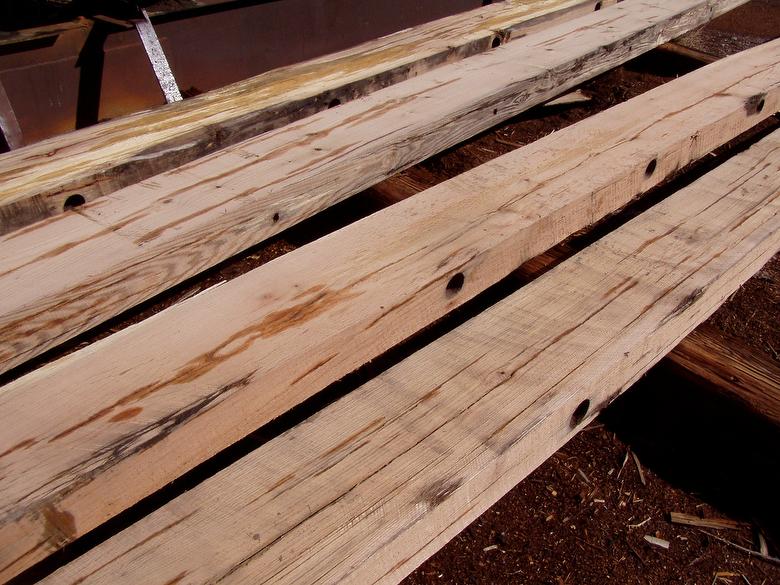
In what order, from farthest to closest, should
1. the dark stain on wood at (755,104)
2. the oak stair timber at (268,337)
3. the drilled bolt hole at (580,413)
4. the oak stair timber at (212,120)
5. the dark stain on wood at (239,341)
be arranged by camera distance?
the dark stain on wood at (755,104) < the oak stair timber at (212,120) < the drilled bolt hole at (580,413) < the dark stain on wood at (239,341) < the oak stair timber at (268,337)

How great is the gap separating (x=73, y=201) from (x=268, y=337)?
110 centimetres

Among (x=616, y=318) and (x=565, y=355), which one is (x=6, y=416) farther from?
(x=616, y=318)

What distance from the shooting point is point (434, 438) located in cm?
149

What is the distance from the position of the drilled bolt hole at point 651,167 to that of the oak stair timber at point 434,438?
39cm

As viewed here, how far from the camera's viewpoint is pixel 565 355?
1.73 metres

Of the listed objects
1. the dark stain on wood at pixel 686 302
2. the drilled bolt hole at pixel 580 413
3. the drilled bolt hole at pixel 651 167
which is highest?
the drilled bolt hole at pixel 651 167

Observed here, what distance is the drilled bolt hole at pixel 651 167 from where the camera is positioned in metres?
2.51

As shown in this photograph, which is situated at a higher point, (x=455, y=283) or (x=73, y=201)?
(x=73, y=201)

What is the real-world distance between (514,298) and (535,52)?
1.85 metres

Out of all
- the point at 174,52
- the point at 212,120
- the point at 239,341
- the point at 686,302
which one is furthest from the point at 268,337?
the point at 174,52

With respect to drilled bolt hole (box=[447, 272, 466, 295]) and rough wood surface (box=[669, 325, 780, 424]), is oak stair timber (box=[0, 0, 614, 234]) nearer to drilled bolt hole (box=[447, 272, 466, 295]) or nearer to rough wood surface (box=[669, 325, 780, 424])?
drilled bolt hole (box=[447, 272, 466, 295])

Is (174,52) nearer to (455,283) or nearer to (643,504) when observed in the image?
(455,283)

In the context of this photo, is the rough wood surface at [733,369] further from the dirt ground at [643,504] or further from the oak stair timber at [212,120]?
the oak stair timber at [212,120]

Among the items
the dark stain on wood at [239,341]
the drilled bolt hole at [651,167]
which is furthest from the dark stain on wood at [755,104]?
the dark stain on wood at [239,341]
